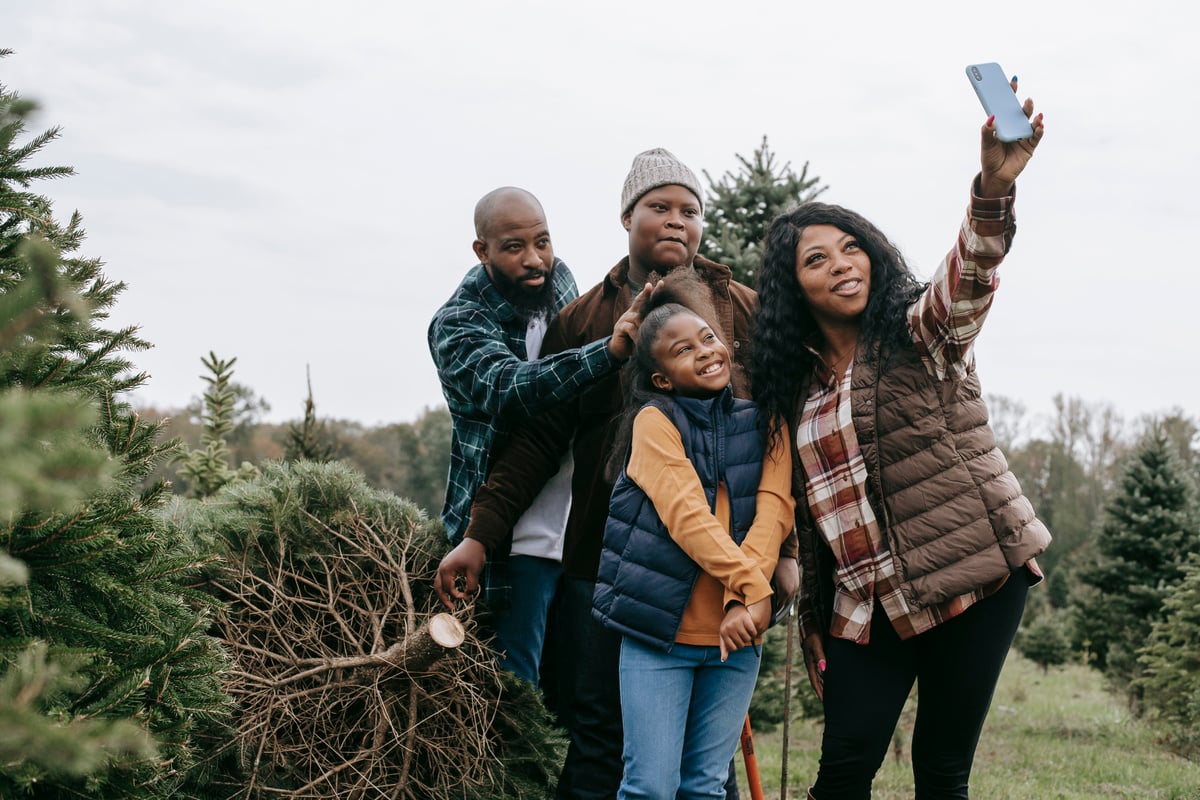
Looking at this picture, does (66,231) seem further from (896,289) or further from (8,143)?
(896,289)

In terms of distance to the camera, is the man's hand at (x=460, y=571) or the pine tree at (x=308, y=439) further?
the pine tree at (x=308, y=439)

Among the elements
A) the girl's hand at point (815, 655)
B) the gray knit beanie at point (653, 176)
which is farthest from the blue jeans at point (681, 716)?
the gray knit beanie at point (653, 176)

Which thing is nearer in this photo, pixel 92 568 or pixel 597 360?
pixel 92 568

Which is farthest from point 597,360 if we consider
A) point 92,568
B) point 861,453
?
point 92,568

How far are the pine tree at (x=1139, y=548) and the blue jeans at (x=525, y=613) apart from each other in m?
9.27

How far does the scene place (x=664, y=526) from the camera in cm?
299

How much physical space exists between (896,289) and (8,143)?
7.78 feet

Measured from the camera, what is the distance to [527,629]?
12.3 ft

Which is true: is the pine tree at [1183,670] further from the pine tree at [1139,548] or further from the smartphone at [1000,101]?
the smartphone at [1000,101]

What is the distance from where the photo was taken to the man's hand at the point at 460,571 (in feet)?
11.9

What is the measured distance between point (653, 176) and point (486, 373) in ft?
3.13

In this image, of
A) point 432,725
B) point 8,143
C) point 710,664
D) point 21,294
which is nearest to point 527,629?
point 432,725

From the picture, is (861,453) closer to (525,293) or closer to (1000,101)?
(1000,101)

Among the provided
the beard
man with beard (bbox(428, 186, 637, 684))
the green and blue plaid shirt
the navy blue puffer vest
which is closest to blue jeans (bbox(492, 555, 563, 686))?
man with beard (bbox(428, 186, 637, 684))
